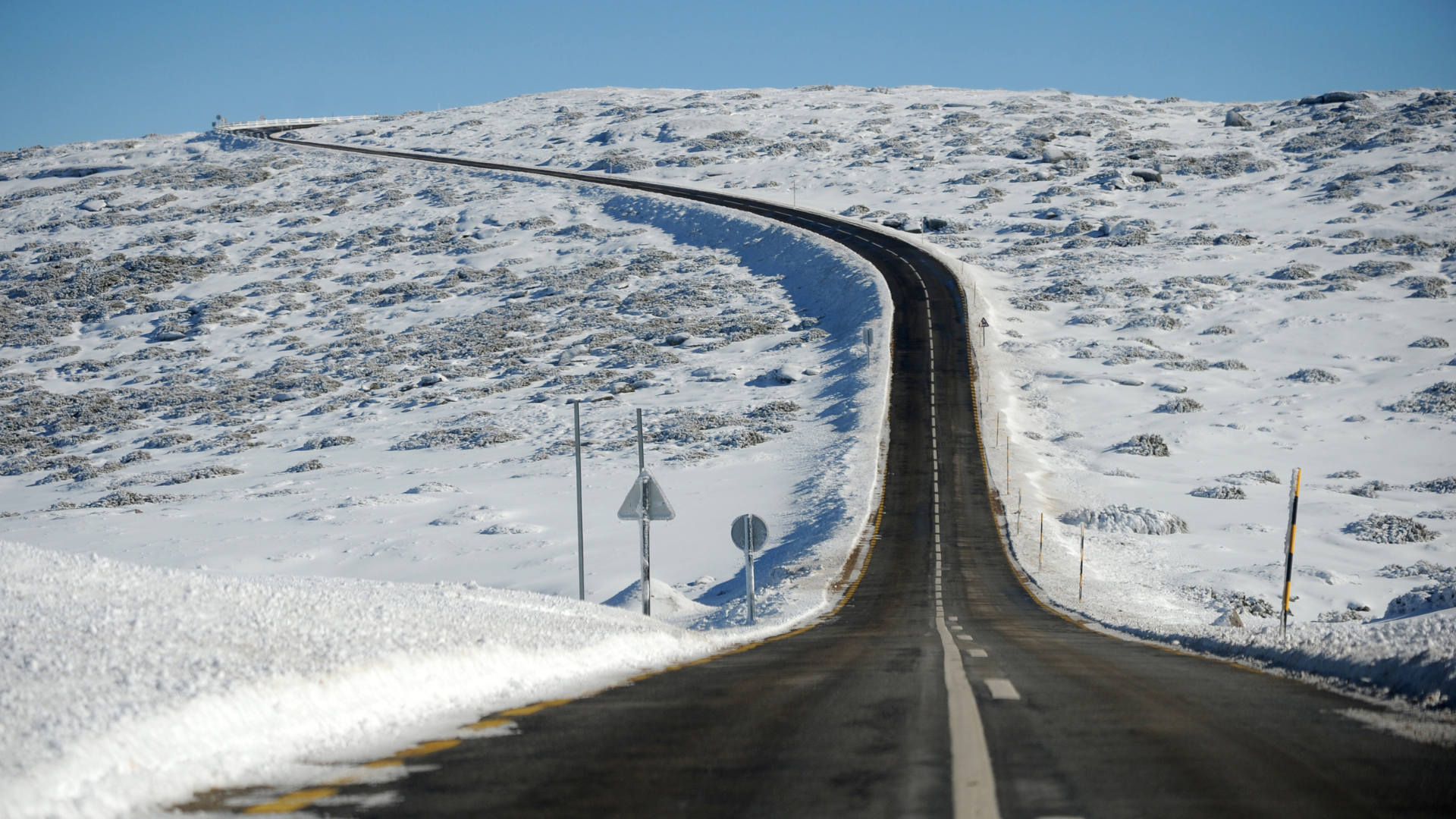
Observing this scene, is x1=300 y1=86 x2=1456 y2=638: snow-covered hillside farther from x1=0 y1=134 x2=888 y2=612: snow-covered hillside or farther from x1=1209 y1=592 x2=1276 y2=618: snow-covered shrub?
x1=0 y1=134 x2=888 y2=612: snow-covered hillside

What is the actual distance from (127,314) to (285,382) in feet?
80.3

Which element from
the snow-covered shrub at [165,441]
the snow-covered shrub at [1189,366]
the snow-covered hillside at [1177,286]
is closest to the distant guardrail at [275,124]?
the snow-covered hillside at [1177,286]

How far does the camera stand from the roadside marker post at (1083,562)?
25.7 m

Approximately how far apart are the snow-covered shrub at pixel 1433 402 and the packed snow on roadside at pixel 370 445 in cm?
2360

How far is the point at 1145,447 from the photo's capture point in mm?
42062

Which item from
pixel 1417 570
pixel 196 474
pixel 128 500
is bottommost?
pixel 1417 570

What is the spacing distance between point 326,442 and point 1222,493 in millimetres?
40169

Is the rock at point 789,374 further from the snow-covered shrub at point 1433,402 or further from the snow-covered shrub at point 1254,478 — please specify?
the snow-covered shrub at point 1433,402

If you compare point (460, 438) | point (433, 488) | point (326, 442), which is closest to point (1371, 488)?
point (433, 488)

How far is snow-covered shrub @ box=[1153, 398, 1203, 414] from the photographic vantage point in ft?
151

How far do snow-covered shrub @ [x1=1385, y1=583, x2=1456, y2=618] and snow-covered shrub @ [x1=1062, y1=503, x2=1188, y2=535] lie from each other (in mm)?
14729

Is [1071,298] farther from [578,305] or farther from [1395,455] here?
[578,305]

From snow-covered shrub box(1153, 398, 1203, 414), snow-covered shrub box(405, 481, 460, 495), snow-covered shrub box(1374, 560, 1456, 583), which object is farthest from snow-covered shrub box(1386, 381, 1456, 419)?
snow-covered shrub box(405, 481, 460, 495)

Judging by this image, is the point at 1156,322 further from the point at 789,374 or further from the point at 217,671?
the point at 217,671
